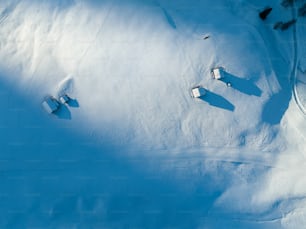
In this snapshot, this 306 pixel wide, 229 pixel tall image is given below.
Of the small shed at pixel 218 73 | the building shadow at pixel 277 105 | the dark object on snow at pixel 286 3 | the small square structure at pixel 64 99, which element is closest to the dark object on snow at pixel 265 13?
the dark object on snow at pixel 286 3

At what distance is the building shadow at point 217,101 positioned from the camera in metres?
14.2

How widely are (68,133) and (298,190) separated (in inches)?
443

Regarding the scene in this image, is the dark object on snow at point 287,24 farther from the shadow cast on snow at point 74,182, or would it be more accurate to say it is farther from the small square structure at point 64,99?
the small square structure at point 64,99

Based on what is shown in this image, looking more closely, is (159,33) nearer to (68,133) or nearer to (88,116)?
(88,116)

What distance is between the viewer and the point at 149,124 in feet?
46.8

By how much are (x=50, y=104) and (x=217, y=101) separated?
7.82m

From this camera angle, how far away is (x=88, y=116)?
46.6 feet

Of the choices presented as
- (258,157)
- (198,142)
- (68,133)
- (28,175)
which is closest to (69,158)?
(68,133)

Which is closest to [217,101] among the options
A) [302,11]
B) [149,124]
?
[149,124]

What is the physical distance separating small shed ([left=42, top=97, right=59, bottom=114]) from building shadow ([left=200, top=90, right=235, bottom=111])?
685cm

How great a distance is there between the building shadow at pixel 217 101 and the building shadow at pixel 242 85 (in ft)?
2.56

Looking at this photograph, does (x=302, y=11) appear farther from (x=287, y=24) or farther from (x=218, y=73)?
(x=218, y=73)

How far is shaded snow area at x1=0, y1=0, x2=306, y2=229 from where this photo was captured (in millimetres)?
14102

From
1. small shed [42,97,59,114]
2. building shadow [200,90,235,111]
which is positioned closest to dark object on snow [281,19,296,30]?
building shadow [200,90,235,111]
